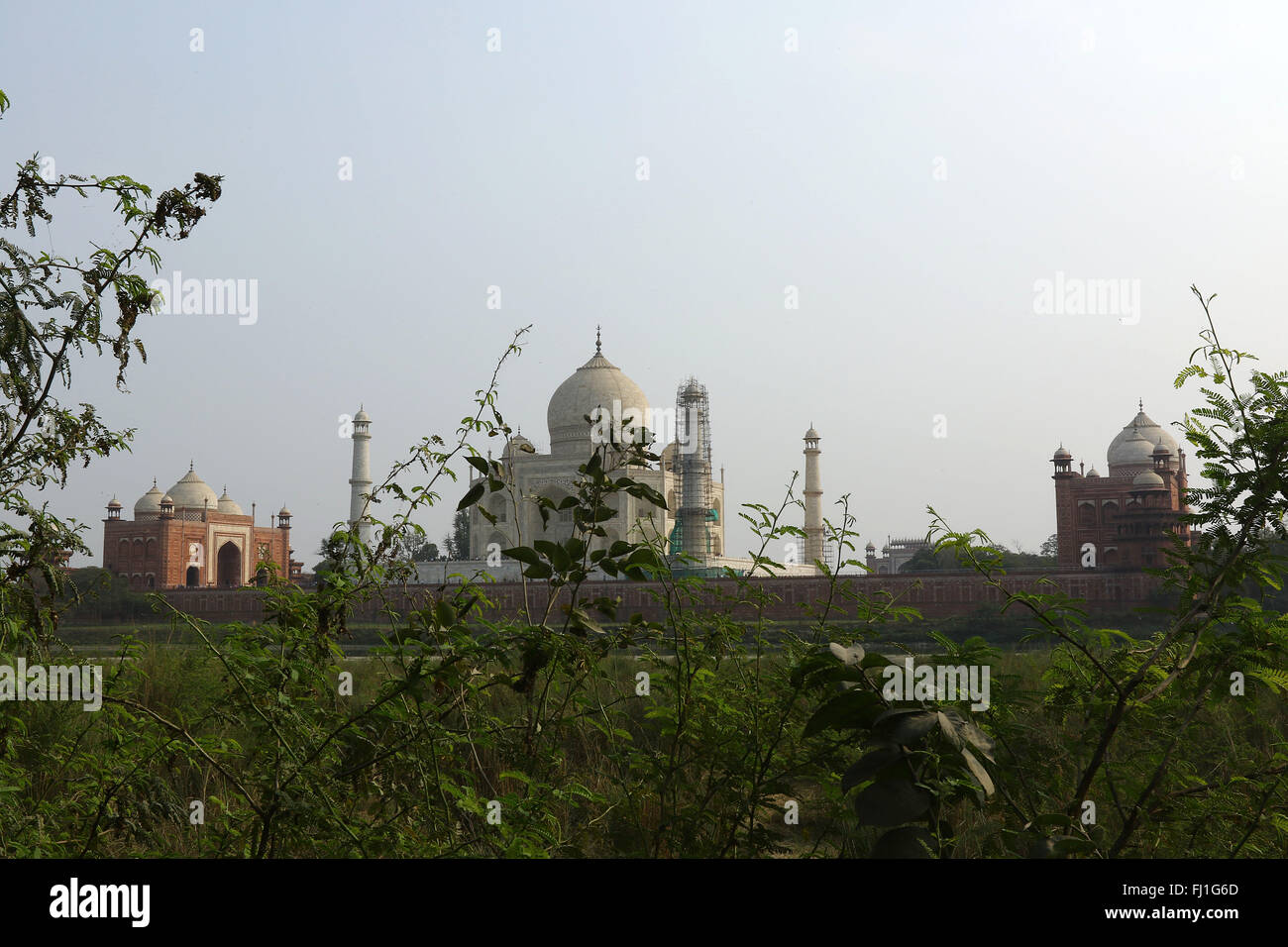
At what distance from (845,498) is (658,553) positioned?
0.48m

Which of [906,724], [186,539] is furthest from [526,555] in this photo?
[186,539]

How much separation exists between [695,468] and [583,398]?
181 inches

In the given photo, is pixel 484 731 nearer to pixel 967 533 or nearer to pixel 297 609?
pixel 297 609

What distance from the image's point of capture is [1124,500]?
24.5 meters

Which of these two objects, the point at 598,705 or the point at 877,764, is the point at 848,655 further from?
the point at 598,705

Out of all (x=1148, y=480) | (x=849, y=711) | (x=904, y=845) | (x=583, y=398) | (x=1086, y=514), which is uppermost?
(x=583, y=398)

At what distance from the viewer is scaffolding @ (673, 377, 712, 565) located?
28547 millimetres

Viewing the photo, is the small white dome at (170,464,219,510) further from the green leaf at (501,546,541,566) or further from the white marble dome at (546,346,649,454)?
the green leaf at (501,546,541,566)

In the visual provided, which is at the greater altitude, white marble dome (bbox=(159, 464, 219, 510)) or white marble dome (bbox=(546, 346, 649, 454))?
white marble dome (bbox=(546, 346, 649, 454))

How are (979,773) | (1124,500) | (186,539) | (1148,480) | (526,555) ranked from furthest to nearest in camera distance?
(186,539) < (1124,500) < (1148,480) < (526,555) < (979,773)

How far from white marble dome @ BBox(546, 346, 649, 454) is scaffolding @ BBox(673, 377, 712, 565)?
65.4 inches

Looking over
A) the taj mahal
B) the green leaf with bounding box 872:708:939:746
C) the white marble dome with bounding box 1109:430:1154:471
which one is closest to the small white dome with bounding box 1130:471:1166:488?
the white marble dome with bounding box 1109:430:1154:471

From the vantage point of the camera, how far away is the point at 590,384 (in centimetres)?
3156
